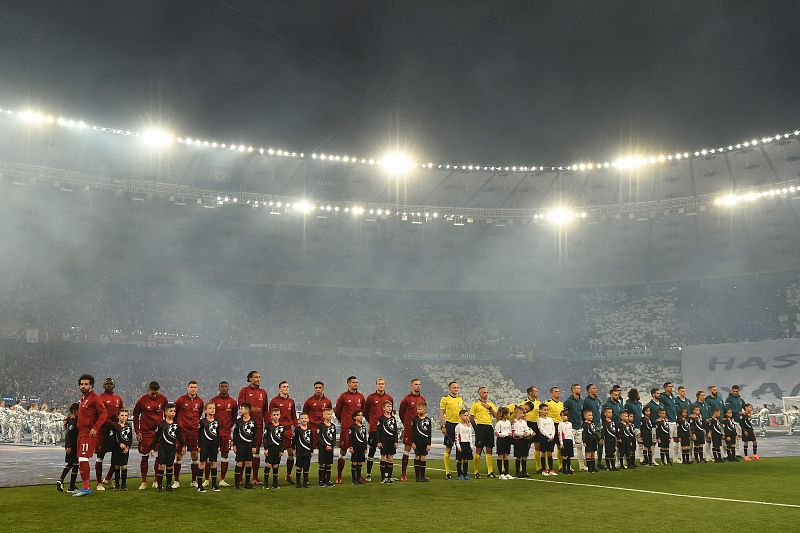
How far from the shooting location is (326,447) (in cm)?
1438

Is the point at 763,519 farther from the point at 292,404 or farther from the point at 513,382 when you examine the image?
the point at 513,382

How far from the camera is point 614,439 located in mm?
17625

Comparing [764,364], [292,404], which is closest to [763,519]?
[292,404]

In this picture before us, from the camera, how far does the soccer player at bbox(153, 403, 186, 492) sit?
13.4 metres

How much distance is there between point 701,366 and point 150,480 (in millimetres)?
42446

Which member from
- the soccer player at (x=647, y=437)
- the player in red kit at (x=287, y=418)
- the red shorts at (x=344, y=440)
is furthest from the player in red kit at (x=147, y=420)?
the soccer player at (x=647, y=437)

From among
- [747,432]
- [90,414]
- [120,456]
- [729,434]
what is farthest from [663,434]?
[90,414]

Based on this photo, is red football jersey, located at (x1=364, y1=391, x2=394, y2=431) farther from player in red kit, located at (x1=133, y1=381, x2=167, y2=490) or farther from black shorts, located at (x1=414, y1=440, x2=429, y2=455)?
player in red kit, located at (x1=133, y1=381, x2=167, y2=490)

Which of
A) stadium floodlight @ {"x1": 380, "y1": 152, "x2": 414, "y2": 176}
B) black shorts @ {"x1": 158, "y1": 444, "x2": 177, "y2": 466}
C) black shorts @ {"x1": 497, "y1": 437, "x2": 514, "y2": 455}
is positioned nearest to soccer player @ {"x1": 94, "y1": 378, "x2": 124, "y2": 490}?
black shorts @ {"x1": 158, "y1": 444, "x2": 177, "y2": 466}

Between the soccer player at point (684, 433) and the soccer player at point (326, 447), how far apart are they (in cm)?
1063

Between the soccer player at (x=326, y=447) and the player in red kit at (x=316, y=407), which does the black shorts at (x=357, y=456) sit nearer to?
the soccer player at (x=326, y=447)

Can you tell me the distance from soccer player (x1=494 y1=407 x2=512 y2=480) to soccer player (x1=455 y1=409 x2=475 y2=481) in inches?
27.5

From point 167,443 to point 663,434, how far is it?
13.4 metres

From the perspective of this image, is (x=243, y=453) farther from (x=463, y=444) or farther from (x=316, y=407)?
(x=463, y=444)
